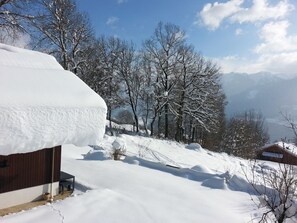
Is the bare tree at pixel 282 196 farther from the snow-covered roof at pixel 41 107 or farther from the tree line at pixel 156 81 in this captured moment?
the tree line at pixel 156 81

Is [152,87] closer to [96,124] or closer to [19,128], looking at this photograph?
[96,124]

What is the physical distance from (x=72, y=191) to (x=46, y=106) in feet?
10.8

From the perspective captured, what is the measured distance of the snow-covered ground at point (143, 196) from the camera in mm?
7543

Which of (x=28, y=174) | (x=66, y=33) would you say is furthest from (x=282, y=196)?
(x=66, y=33)

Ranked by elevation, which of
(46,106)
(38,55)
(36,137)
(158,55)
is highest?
(158,55)

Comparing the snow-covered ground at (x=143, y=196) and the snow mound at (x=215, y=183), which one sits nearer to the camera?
the snow-covered ground at (x=143, y=196)

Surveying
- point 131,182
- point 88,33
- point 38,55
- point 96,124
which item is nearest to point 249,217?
point 131,182

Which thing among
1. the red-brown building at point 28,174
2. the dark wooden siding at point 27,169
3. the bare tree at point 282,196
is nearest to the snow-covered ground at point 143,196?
the red-brown building at point 28,174

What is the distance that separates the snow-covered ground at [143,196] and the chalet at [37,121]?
92 centimetres

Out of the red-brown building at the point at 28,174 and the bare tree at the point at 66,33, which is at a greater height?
the bare tree at the point at 66,33

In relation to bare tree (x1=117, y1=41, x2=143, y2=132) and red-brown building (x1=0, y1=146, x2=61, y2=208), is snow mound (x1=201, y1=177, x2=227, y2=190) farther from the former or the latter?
bare tree (x1=117, y1=41, x2=143, y2=132)

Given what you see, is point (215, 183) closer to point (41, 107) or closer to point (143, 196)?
point (143, 196)

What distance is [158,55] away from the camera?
3134cm

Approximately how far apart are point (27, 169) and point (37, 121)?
1.88 metres
